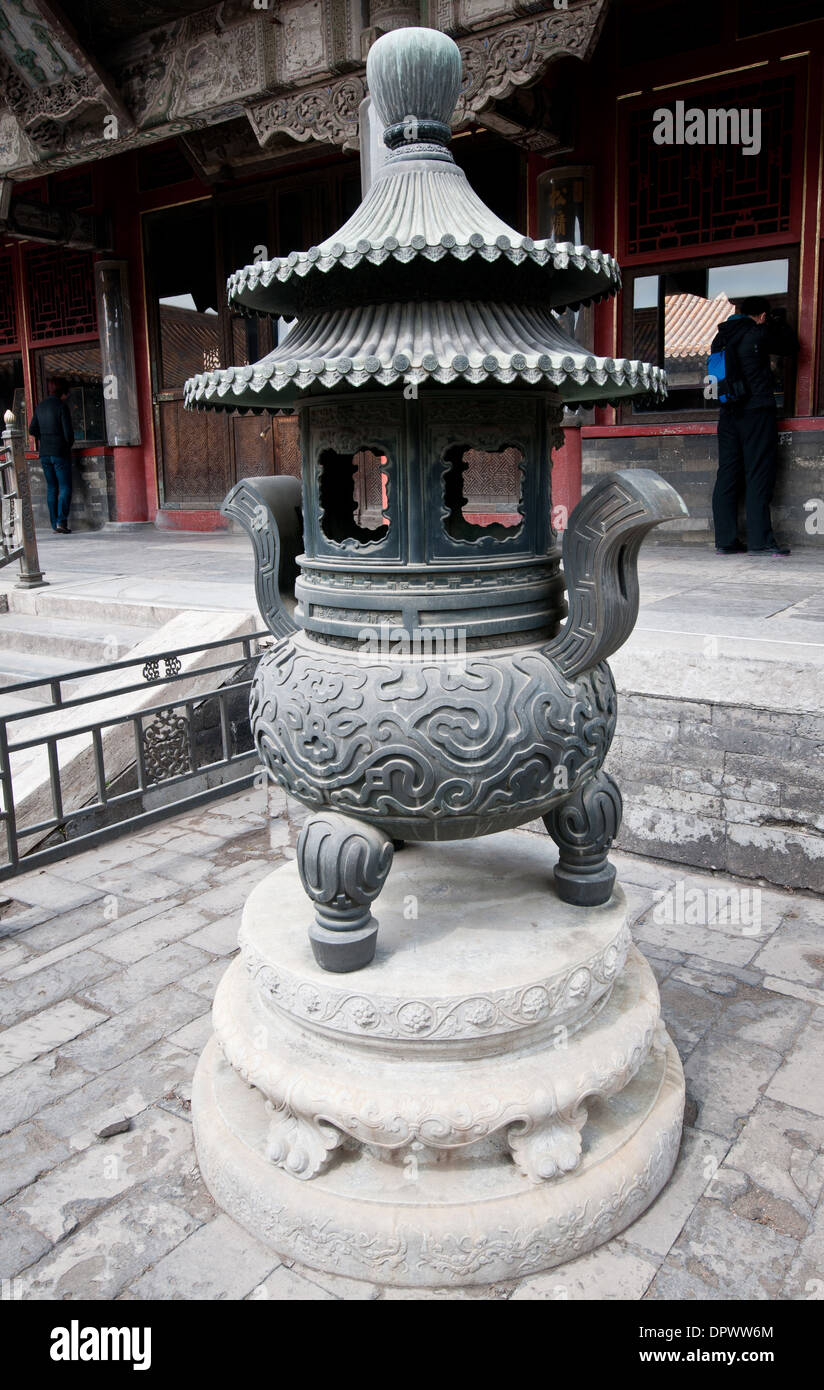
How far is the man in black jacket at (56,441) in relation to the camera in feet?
39.3

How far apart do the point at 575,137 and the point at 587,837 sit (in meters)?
7.16

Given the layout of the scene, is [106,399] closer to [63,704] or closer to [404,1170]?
[63,704]

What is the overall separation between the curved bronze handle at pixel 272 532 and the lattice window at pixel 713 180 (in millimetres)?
6003

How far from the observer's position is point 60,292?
490 inches

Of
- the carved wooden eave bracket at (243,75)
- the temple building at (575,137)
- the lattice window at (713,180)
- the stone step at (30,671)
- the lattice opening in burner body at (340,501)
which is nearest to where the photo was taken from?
the lattice opening in burner body at (340,501)

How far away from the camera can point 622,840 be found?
14.4ft

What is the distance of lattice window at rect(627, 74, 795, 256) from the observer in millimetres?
7051

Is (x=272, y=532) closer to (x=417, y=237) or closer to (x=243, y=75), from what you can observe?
(x=417, y=237)

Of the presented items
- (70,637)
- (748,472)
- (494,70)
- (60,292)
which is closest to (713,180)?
(494,70)

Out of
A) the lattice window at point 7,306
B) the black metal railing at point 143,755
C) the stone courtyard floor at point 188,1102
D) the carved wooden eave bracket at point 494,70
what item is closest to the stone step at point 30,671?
the black metal railing at point 143,755

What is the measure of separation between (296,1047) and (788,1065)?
148 cm

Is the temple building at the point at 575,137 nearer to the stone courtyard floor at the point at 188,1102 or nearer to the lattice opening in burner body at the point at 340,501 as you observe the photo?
the lattice opening in burner body at the point at 340,501

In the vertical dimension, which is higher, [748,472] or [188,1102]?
[748,472]
